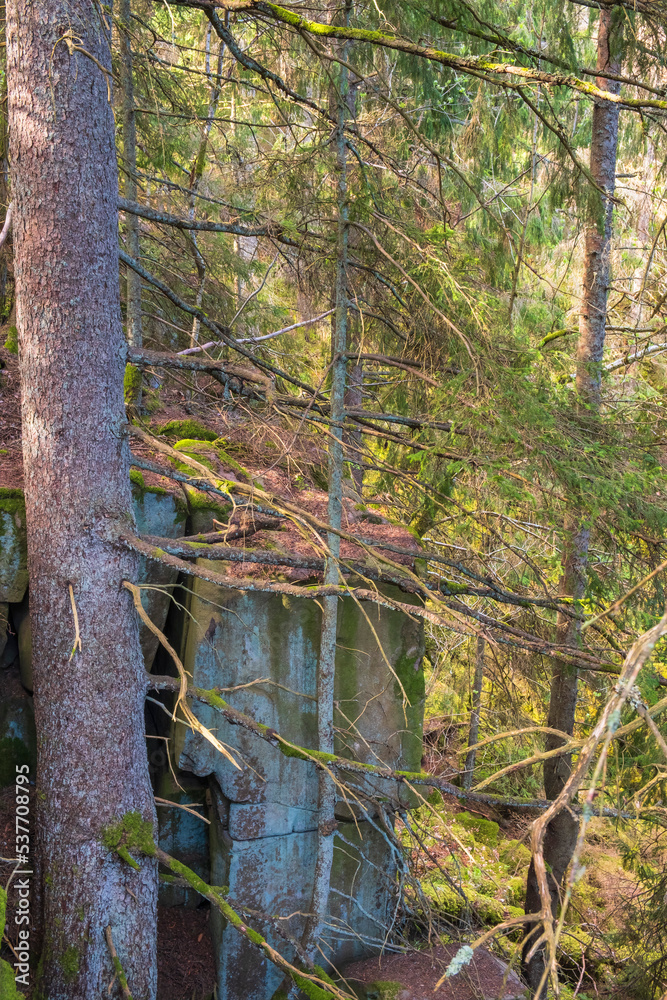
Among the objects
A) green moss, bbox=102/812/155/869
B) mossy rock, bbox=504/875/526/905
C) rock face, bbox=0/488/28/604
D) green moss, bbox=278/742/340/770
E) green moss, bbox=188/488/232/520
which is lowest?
mossy rock, bbox=504/875/526/905

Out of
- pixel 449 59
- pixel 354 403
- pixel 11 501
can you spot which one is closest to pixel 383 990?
pixel 11 501

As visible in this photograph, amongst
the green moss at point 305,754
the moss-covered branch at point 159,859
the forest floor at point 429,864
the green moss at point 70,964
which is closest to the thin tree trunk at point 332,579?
the forest floor at point 429,864

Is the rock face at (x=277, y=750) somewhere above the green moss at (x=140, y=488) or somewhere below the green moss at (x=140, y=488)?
below

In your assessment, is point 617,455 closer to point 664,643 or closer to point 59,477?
point 664,643

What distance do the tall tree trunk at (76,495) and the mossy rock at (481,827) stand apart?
7152mm

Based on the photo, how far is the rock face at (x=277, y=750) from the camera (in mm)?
5969

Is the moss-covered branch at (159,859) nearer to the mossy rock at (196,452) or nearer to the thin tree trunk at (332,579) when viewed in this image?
the thin tree trunk at (332,579)

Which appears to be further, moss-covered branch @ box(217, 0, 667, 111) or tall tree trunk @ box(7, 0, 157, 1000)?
tall tree trunk @ box(7, 0, 157, 1000)

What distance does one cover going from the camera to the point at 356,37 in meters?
3.47

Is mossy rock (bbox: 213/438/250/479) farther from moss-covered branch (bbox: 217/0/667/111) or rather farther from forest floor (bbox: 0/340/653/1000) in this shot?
moss-covered branch (bbox: 217/0/667/111)

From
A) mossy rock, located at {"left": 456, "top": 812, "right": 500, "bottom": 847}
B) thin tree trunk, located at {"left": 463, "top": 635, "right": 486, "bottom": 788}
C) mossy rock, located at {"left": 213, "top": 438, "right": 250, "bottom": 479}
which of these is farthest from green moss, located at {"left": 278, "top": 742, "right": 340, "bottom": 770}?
mossy rock, located at {"left": 456, "top": 812, "right": 500, "bottom": 847}

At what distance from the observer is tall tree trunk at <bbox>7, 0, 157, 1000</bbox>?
3.84 metres

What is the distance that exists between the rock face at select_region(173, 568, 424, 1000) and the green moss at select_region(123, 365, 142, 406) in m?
2.12

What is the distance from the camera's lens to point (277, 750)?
6.08m
